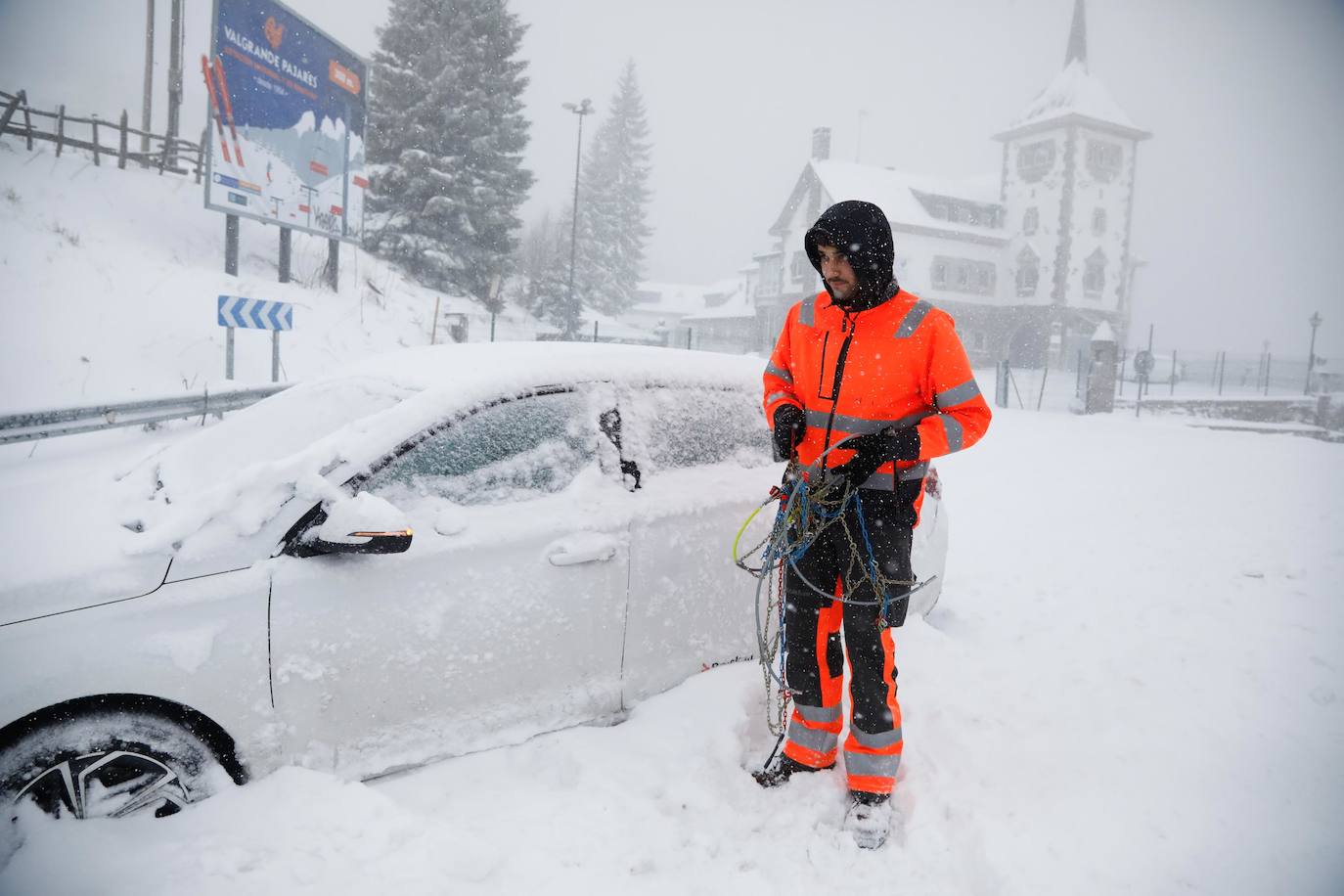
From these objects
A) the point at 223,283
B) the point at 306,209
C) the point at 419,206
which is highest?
the point at 419,206

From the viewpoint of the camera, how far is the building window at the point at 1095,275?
42.4 meters

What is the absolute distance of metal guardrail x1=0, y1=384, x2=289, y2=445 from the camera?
600 cm

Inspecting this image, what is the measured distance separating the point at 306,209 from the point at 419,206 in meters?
8.92

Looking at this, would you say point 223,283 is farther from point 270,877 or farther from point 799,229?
point 799,229

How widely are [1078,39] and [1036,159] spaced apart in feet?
46.3

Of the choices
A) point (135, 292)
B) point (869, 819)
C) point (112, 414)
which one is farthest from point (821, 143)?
point (869, 819)

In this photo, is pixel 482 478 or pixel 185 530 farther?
pixel 482 478

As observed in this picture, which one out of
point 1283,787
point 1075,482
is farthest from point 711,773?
point 1075,482

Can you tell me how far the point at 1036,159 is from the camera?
4322cm

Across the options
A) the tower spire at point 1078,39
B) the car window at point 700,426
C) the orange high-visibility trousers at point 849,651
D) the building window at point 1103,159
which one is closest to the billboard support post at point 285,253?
the car window at point 700,426

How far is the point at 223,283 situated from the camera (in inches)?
560

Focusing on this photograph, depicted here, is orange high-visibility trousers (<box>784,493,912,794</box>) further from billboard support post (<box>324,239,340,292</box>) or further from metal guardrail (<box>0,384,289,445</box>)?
billboard support post (<box>324,239,340,292</box>)

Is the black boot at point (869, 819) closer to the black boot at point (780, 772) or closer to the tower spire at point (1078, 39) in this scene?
the black boot at point (780, 772)

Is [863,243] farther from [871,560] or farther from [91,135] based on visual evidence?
[91,135]
